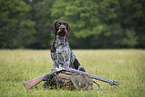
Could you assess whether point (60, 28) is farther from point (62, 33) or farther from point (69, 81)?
point (69, 81)

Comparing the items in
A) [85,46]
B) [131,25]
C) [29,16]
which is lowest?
[85,46]

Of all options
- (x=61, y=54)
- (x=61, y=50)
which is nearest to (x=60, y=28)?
(x=61, y=50)

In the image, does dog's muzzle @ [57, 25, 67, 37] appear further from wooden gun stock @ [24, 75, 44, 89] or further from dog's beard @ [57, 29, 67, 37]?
wooden gun stock @ [24, 75, 44, 89]

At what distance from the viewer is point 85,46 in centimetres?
3228

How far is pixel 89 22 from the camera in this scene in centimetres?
2964

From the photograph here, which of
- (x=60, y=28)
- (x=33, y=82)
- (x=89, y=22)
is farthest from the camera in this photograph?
(x=89, y=22)

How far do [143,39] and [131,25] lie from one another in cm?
421

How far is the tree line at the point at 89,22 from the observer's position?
1105 inches

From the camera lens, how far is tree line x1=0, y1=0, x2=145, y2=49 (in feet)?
92.1

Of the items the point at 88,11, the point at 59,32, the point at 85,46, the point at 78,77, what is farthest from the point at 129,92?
the point at 85,46

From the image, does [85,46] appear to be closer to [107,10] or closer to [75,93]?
→ [107,10]

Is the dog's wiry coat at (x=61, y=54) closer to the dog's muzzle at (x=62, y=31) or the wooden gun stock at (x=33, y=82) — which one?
the dog's muzzle at (x=62, y=31)

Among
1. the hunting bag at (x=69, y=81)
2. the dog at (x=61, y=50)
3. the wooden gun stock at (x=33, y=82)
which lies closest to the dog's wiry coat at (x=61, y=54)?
the dog at (x=61, y=50)

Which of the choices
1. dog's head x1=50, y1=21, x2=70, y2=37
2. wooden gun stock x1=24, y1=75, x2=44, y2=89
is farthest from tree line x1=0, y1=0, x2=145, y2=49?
wooden gun stock x1=24, y1=75, x2=44, y2=89
